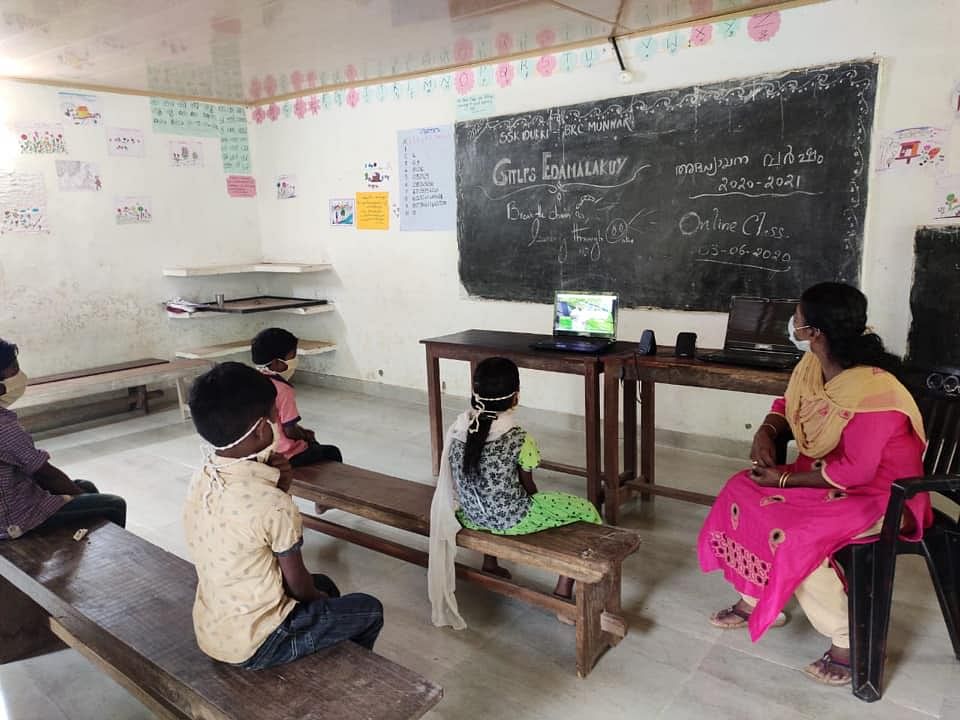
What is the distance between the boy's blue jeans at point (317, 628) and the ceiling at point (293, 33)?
2523 mm

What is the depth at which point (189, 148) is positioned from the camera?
18.6 ft

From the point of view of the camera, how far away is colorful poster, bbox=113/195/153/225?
5.31 meters

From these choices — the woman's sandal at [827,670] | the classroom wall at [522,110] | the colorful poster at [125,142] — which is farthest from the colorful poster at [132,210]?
the woman's sandal at [827,670]

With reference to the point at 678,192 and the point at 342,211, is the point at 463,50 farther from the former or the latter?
the point at 342,211

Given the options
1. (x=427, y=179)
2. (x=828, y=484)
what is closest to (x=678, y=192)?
(x=427, y=179)

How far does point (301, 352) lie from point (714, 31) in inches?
155

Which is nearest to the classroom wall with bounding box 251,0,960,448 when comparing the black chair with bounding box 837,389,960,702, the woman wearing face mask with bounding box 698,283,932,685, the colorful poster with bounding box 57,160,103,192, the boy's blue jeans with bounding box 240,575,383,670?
the colorful poster with bounding box 57,160,103,192

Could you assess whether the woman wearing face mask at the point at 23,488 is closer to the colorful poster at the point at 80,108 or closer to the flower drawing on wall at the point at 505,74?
the flower drawing on wall at the point at 505,74

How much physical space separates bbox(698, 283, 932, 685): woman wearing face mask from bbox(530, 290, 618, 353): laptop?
111 centimetres

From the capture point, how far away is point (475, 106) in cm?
461

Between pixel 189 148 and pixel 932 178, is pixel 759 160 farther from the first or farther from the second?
pixel 189 148

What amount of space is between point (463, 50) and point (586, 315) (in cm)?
191

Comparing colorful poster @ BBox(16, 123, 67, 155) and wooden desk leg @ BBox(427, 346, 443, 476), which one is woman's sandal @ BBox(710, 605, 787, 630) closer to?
wooden desk leg @ BBox(427, 346, 443, 476)

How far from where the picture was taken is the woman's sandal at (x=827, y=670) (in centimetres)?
200
